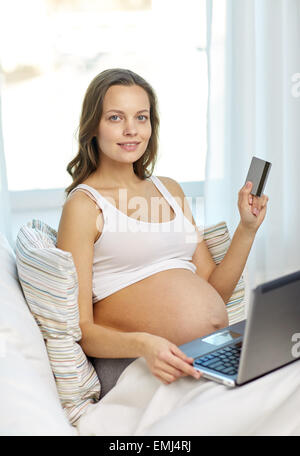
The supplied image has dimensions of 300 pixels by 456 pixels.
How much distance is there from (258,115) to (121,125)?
154 cm

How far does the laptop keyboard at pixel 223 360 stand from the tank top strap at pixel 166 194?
20.7 inches

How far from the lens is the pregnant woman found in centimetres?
139

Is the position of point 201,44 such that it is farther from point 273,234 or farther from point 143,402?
point 143,402

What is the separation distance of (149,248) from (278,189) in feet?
5.26

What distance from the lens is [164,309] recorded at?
4.69 ft

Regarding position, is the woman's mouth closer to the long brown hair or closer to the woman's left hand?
the long brown hair

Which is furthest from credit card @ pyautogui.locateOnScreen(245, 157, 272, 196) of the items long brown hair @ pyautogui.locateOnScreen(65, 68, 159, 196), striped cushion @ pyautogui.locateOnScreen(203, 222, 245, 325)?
long brown hair @ pyautogui.locateOnScreen(65, 68, 159, 196)

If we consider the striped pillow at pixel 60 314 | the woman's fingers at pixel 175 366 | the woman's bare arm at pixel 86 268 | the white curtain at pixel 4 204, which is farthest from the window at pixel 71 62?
the woman's fingers at pixel 175 366

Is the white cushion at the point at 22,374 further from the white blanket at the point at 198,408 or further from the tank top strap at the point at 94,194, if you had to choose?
the tank top strap at the point at 94,194

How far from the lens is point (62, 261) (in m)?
1.26

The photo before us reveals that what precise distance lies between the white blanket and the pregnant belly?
0.69ft

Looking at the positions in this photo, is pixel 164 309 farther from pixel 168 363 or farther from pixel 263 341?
pixel 263 341

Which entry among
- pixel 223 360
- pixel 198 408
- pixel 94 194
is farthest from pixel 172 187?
pixel 198 408

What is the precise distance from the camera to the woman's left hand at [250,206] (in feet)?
4.91
